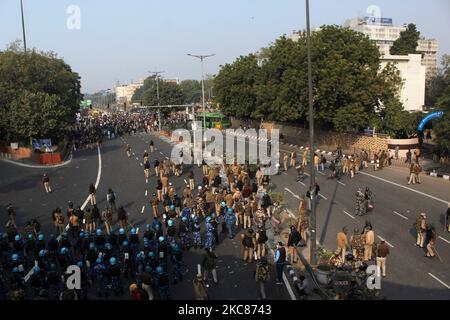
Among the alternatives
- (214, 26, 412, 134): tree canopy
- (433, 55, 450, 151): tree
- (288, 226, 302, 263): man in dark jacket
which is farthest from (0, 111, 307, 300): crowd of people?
(214, 26, 412, 134): tree canopy

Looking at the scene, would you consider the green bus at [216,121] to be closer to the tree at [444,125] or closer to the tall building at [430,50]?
the tree at [444,125]

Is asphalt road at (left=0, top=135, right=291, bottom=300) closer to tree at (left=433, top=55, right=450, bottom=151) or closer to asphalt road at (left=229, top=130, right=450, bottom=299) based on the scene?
asphalt road at (left=229, top=130, right=450, bottom=299)

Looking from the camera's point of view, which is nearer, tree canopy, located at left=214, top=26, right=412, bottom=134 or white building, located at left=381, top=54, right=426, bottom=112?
tree canopy, located at left=214, top=26, right=412, bottom=134

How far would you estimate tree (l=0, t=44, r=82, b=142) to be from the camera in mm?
41469

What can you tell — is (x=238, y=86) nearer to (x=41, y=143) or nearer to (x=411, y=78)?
(x=411, y=78)

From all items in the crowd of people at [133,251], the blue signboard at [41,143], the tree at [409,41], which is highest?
the tree at [409,41]

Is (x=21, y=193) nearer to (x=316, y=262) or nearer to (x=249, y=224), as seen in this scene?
(x=249, y=224)

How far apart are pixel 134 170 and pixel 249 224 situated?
17.7 meters

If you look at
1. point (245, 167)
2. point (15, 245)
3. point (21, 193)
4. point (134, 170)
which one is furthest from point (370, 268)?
point (134, 170)

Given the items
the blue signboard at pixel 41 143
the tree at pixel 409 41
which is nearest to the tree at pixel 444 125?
the blue signboard at pixel 41 143

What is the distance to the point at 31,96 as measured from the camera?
41.2 m

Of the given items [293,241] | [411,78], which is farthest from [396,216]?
[411,78]

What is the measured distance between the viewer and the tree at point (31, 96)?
41469 mm
